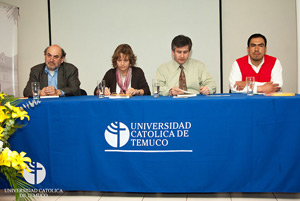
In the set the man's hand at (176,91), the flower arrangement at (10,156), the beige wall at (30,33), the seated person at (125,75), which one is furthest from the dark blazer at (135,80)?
the beige wall at (30,33)

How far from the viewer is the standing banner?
4.82m

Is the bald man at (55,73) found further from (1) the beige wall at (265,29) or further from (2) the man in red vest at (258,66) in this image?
(1) the beige wall at (265,29)

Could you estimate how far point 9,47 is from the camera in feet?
15.9

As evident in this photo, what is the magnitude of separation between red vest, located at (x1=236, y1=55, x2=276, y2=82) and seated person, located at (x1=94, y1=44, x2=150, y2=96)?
1055 mm

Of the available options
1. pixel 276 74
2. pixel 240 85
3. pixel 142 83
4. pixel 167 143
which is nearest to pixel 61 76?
pixel 142 83

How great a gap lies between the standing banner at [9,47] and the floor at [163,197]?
2.31 m

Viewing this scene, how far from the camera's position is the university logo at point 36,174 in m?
2.85

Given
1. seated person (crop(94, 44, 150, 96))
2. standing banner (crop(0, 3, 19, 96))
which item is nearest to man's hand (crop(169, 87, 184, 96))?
seated person (crop(94, 44, 150, 96))

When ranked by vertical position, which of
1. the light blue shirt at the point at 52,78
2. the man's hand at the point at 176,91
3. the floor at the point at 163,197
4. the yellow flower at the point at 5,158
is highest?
the light blue shirt at the point at 52,78

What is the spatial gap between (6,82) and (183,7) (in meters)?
2.69

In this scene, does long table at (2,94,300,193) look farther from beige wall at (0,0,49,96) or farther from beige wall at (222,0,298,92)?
beige wall at (0,0,49,96)

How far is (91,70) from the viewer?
4992mm

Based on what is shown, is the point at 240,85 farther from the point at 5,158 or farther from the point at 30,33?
the point at 30,33

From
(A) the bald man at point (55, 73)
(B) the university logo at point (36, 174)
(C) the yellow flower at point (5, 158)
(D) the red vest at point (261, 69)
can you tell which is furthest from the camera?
(D) the red vest at point (261, 69)
